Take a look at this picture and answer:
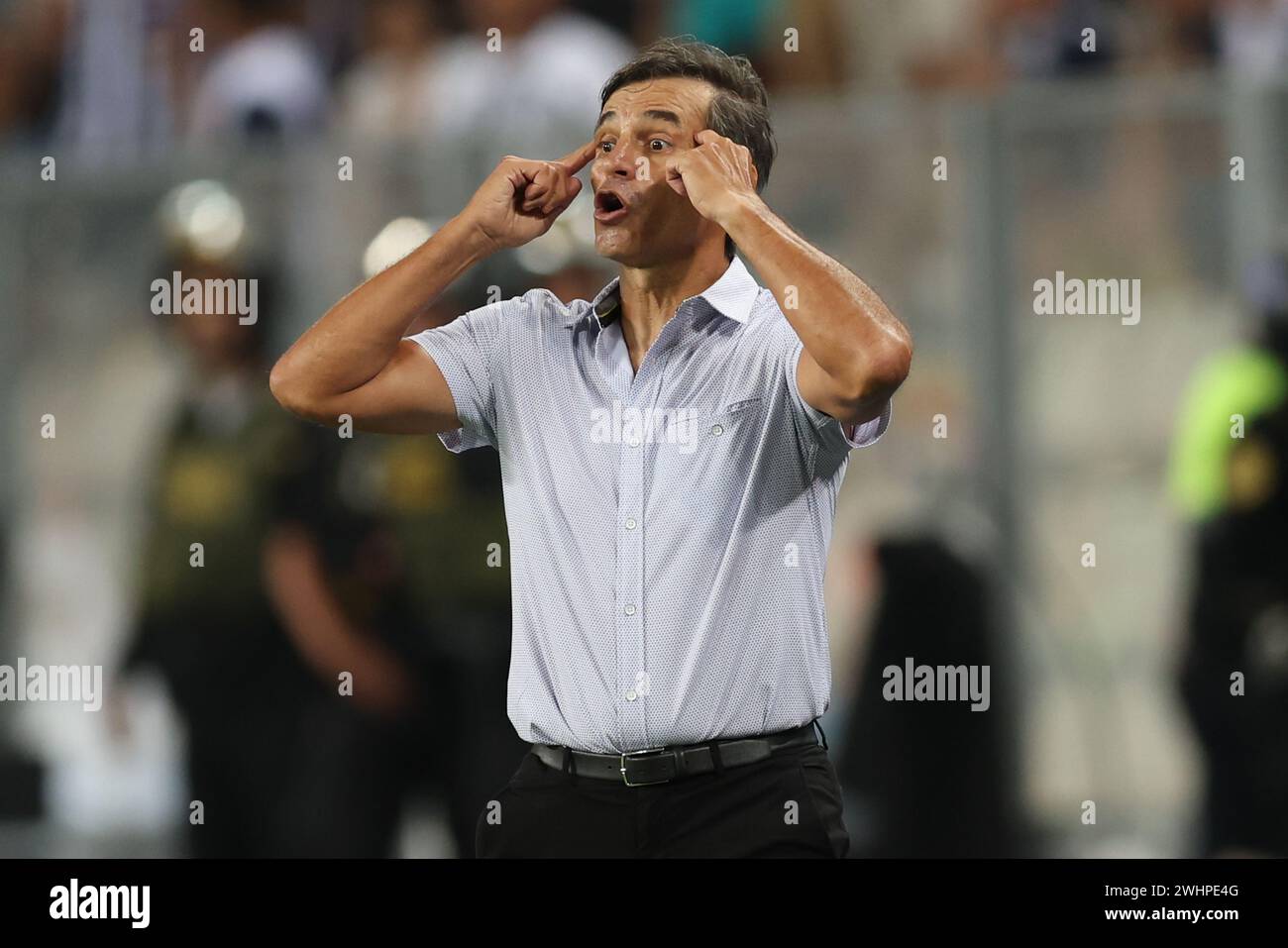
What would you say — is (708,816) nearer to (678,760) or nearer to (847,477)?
(678,760)

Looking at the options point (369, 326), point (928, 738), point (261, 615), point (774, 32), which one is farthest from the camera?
point (774, 32)

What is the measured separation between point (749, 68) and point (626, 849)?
1.41m

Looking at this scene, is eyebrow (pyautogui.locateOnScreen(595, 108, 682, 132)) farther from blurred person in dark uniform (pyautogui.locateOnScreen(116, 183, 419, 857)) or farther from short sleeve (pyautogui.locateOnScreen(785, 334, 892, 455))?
blurred person in dark uniform (pyautogui.locateOnScreen(116, 183, 419, 857))

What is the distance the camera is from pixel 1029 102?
18.7 ft

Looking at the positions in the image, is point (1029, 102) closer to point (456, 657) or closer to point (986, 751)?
point (986, 751)

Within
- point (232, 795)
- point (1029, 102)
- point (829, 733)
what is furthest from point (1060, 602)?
point (232, 795)

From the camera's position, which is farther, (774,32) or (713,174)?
(774,32)

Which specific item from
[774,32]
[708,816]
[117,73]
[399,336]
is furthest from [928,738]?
[117,73]

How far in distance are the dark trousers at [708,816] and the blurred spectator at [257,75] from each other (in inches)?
147

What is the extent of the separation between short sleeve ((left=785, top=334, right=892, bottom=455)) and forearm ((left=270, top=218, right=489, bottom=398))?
60 cm

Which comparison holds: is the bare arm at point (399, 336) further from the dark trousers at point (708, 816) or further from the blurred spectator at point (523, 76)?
the blurred spectator at point (523, 76)

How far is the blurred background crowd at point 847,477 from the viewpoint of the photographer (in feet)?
17.6

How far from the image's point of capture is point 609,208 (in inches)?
128

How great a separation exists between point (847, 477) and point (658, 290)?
227cm
